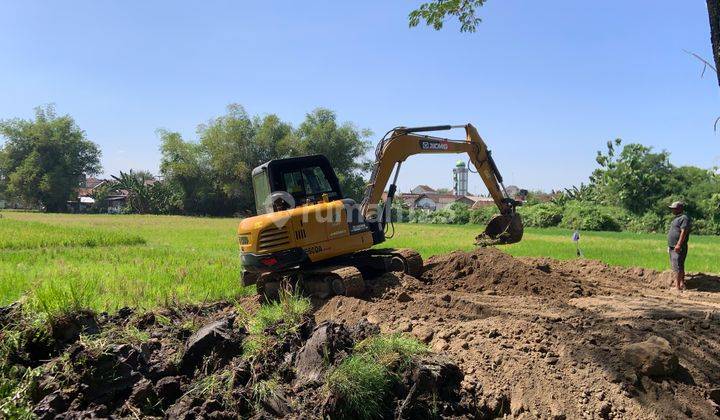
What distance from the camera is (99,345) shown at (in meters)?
4.10

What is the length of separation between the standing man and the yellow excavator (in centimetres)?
469

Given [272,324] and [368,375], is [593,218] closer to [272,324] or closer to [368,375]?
[272,324]

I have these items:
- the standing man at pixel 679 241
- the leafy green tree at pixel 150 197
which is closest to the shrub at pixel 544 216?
the standing man at pixel 679 241

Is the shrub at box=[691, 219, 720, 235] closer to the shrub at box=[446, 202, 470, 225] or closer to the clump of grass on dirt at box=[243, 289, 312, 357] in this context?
the shrub at box=[446, 202, 470, 225]

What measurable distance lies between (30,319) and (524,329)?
4.78 metres

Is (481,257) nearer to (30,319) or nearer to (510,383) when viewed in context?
(510,383)

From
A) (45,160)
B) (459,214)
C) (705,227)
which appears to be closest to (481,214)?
(459,214)

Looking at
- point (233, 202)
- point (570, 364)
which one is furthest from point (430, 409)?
point (233, 202)

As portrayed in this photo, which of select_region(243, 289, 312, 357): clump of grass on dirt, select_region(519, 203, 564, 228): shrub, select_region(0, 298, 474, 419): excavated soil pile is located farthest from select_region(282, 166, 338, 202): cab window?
select_region(519, 203, 564, 228): shrub

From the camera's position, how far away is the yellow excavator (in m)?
7.51

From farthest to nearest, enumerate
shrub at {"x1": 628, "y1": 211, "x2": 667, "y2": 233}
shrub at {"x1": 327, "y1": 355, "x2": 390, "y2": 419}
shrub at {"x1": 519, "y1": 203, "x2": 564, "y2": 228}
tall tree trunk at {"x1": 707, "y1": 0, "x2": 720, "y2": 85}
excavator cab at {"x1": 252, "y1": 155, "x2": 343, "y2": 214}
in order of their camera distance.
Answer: shrub at {"x1": 519, "y1": 203, "x2": 564, "y2": 228}
shrub at {"x1": 628, "y1": 211, "x2": 667, "y2": 233}
excavator cab at {"x1": 252, "y1": 155, "x2": 343, "y2": 214}
tall tree trunk at {"x1": 707, "y1": 0, "x2": 720, "y2": 85}
shrub at {"x1": 327, "y1": 355, "x2": 390, "y2": 419}

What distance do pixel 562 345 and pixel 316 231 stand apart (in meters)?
3.92

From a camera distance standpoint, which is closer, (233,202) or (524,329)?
(524,329)

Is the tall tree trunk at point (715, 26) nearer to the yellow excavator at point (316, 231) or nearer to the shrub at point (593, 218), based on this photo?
the yellow excavator at point (316, 231)
